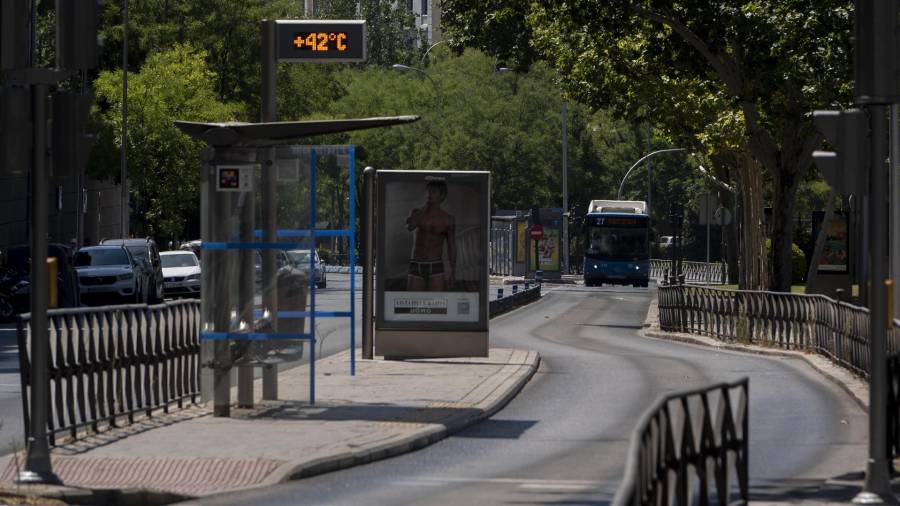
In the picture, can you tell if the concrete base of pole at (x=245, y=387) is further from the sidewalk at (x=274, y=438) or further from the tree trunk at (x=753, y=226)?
the tree trunk at (x=753, y=226)

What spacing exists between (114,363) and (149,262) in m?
31.5

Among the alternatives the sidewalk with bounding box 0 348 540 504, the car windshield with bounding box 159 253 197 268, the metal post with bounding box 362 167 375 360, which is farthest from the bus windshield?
the sidewalk with bounding box 0 348 540 504

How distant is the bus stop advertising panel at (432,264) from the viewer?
2219 centimetres

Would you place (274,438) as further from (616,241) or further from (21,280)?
(616,241)

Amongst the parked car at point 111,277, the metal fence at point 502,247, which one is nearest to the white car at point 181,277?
the parked car at point 111,277

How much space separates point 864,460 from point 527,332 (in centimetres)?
2235

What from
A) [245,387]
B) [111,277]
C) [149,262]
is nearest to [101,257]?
[111,277]

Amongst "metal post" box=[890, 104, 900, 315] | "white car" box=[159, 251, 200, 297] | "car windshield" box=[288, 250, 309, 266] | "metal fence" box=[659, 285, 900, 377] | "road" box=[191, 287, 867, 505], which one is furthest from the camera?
"white car" box=[159, 251, 200, 297]

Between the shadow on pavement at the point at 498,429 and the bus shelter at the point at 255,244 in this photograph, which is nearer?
the shadow on pavement at the point at 498,429

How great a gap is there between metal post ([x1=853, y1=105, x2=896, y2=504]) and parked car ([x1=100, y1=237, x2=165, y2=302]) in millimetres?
34339

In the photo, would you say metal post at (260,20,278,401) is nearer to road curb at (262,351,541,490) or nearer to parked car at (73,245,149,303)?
road curb at (262,351,541,490)

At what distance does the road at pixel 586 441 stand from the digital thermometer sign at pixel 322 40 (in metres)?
4.00

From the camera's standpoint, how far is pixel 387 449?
13.0 meters

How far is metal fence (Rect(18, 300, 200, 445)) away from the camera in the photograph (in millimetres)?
12773
